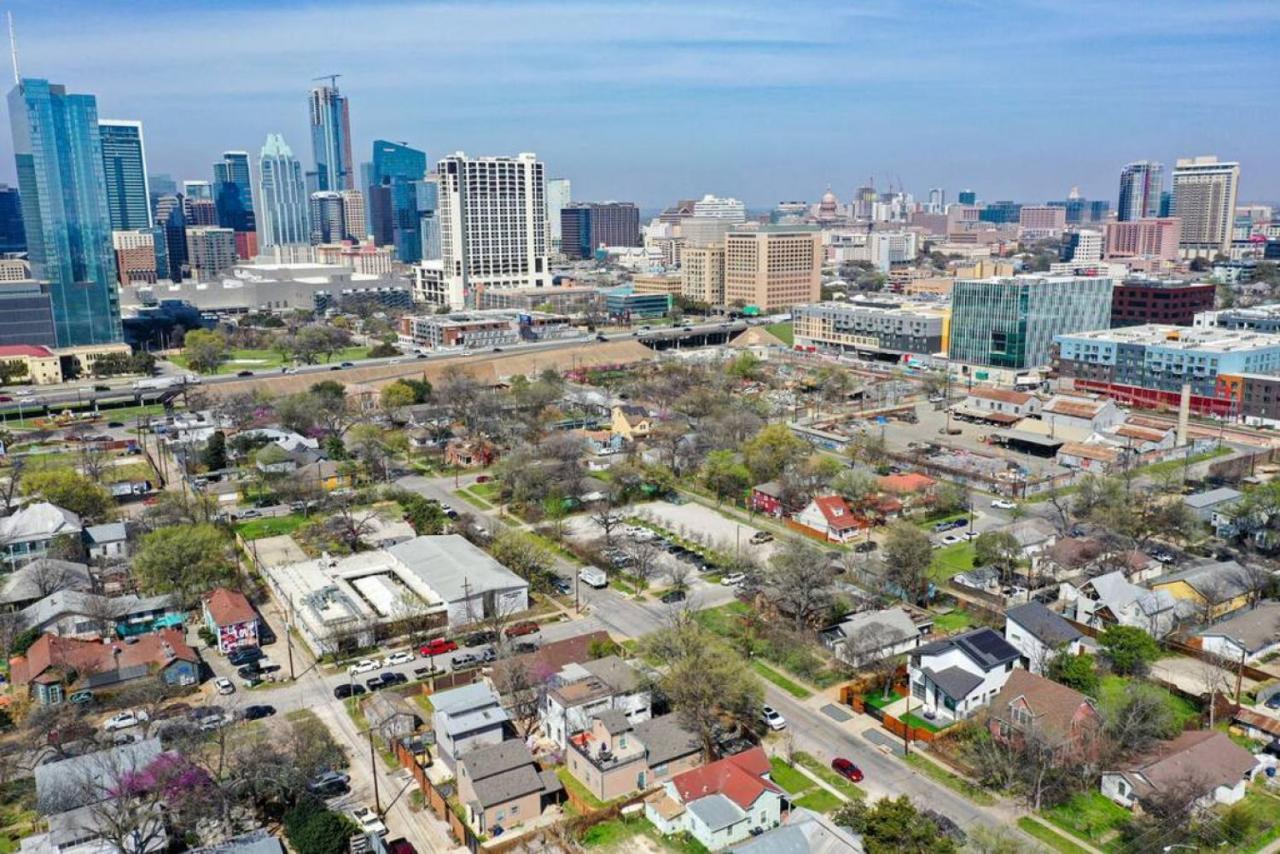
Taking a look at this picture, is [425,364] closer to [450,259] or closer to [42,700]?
[450,259]

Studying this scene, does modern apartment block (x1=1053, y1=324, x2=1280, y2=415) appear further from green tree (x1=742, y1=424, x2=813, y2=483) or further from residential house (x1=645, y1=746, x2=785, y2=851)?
residential house (x1=645, y1=746, x2=785, y2=851)

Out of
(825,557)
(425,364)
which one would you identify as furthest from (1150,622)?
(425,364)

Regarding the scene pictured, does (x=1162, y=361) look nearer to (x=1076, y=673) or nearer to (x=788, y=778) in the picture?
(x=1076, y=673)

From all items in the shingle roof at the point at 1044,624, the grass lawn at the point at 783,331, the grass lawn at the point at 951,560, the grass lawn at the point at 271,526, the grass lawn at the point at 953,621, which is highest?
the grass lawn at the point at 783,331

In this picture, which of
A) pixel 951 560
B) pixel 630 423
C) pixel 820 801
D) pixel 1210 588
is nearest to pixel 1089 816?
pixel 820 801

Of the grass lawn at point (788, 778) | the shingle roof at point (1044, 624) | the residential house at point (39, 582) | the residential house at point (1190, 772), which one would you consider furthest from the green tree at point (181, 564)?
the residential house at point (1190, 772)

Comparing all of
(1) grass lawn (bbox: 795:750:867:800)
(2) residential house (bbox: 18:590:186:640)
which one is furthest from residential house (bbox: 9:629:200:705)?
(1) grass lawn (bbox: 795:750:867:800)

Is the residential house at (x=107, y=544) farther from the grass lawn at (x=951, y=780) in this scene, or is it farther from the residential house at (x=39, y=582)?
the grass lawn at (x=951, y=780)
